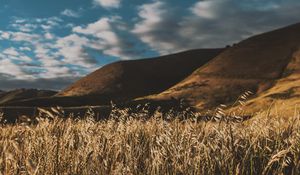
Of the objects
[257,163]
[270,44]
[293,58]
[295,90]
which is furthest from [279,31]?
[257,163]

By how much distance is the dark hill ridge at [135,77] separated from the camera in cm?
14988

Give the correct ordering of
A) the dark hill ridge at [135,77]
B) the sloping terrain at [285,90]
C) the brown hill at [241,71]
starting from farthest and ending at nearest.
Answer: the dark hill ridge at [135,77], the brown hill at [241,71], the sloping terrain at [285,90]

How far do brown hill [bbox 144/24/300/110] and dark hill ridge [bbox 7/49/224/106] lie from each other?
2031 centimetres

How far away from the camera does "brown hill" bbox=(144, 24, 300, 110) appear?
113825mm

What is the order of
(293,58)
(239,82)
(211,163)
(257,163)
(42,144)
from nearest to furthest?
(211,163) → (42,144) → (257,163) → (239,82) → (293,58)

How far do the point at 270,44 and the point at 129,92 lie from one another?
53786 millimetres

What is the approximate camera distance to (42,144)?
22.8 feet

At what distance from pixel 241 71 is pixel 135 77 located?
161ft

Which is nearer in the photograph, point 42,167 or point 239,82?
point 42,167

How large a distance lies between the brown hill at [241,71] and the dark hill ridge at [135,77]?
66.6 feet

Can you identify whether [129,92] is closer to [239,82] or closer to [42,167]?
[239,82]

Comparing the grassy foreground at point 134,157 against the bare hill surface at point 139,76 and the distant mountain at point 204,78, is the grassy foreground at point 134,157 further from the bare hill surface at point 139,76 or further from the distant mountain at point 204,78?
the bare hill surface at point 139,76

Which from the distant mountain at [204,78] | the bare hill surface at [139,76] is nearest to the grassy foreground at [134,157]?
the distant mountain at [204,78]

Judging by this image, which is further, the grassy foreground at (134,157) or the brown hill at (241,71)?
the brown hill at (241,71)
